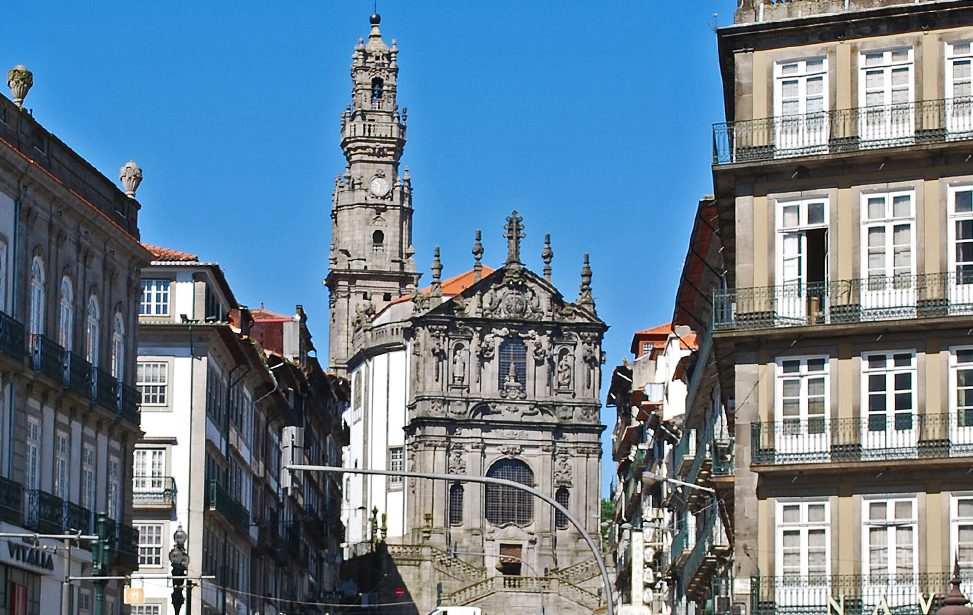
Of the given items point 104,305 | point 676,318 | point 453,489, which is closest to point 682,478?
point 676,318

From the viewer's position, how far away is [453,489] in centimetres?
14700

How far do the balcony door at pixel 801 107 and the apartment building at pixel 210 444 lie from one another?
23.1 metres

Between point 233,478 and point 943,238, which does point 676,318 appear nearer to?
point 233,478

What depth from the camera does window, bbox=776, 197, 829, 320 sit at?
4828cm

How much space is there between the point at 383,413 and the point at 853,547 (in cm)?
10767

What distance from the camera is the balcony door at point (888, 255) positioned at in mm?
47188

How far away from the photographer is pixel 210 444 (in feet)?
235

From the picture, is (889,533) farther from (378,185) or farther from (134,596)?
(378,185)

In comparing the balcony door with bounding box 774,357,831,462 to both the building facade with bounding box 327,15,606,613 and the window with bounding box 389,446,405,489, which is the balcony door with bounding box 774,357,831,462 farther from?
the window with bounding box 389,446,405,489

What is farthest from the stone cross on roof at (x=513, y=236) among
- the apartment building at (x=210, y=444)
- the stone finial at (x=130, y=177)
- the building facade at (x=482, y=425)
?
the stone finial at (x=130, y=177)

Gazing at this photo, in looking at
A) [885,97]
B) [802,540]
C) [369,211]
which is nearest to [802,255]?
[885,97]

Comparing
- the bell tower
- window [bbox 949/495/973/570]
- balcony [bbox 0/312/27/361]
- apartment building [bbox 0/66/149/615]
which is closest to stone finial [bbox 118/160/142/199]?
apartment building [bbox 0/66/149/615]

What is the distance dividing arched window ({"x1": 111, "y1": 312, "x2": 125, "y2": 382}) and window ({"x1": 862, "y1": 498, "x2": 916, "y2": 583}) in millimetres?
18793

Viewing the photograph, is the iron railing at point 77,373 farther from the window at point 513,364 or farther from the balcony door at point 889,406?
the window at point 513,364
